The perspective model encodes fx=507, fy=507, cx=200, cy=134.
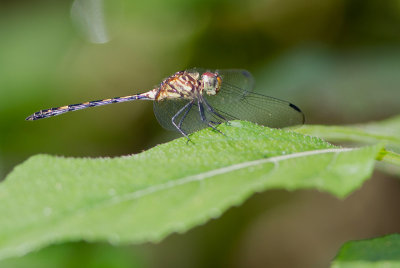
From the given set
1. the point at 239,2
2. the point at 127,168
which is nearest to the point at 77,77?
the point at 239,2

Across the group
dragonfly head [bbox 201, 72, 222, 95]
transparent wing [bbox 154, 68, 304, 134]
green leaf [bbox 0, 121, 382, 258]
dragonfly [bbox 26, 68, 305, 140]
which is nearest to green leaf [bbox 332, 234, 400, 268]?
green leaf [bbox 0, 121, 382, 258]

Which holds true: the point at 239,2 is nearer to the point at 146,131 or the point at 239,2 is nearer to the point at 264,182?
the point at 146,131

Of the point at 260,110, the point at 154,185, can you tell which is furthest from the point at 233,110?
the point at 154,185

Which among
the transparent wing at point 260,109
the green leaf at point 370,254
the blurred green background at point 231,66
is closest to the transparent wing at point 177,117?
the transparent wing at point 260,109

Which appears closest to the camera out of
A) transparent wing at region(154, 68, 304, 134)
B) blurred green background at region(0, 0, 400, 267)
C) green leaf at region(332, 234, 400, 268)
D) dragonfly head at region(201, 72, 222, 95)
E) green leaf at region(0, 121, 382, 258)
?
green leaf at region(0, 121, 382, 258)

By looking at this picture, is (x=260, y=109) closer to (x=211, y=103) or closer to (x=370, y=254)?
(x=211, y=103)

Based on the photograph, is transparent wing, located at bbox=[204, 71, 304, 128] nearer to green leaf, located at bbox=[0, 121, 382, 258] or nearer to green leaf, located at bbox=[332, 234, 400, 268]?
green leaf, located at bbox=[0, 121, 382, 258]
